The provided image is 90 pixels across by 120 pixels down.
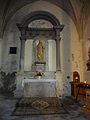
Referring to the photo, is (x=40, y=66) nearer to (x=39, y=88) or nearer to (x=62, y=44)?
(x=39, y=88)

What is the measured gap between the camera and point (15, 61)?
8039 millimetres

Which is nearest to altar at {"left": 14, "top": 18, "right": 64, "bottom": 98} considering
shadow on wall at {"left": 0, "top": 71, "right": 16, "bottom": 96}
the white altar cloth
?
shadow on wall at {"left": 0, "top": 71, "right": 16, "bottom": 96}

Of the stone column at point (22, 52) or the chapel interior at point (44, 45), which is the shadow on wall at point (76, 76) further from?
the stone column at point (22, 52)

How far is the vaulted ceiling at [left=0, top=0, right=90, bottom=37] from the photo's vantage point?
7492 millimetres

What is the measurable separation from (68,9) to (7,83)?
646cm

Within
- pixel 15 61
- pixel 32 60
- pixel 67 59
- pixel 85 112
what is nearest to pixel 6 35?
pixel 15 61

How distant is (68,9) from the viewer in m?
8.38

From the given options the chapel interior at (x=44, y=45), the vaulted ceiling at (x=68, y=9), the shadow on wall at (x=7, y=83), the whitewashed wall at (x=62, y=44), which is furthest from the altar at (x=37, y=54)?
the vaulted ceiling at (x=68, y=9)

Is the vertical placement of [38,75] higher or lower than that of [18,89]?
higher

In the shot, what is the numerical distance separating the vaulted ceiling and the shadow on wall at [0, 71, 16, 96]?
2.81m

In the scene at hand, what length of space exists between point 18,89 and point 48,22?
482cm

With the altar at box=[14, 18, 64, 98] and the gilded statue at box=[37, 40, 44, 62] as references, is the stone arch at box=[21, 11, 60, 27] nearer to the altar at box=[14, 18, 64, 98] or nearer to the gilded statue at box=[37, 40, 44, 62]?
the altar at box=[14, 18, 64, 98]

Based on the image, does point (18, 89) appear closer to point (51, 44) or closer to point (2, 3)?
point (51, 44)

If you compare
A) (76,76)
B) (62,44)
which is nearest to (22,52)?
(62,44)
